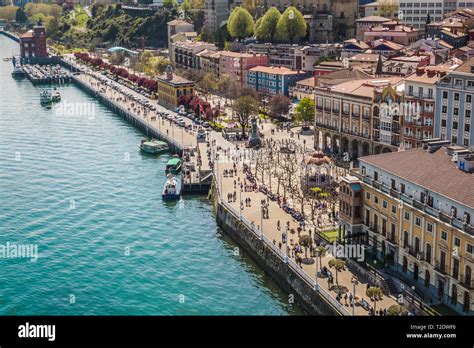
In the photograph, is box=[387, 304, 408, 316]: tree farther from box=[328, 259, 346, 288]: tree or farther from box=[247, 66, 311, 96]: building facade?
box=[247, 66, 311, 96]: building facade

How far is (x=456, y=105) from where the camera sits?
62719 mm

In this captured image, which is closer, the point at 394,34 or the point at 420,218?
the point at 420,218

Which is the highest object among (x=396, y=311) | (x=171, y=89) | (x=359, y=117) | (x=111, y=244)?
(x=359, y=117)

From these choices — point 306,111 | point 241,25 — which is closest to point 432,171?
point 306,111

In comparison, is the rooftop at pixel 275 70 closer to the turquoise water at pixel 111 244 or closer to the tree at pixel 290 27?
the tree at pixel 290 27

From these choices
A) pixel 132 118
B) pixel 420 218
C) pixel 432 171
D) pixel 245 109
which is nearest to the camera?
pixel 420 218

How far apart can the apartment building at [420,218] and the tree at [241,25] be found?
10808 cm

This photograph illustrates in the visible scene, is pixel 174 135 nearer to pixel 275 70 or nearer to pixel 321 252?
pixel 275 70

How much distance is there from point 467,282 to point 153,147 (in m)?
57.3

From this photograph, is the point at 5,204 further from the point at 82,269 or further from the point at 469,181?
the point at 469,181

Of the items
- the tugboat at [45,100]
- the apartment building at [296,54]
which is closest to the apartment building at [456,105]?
the apartment building at [296,54]

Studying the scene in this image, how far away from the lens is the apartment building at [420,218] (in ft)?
120

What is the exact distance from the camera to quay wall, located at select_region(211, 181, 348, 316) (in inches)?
1576
